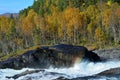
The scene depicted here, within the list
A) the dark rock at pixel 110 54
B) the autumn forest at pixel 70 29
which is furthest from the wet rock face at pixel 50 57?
the autumn forest at pixel 70 29

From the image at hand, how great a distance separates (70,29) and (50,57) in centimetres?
9417

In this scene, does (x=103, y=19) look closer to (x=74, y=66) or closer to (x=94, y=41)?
(x=94, y=41)

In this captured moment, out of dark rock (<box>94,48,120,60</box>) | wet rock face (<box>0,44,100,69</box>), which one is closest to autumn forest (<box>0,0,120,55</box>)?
dark rock (<box>94,48,120,60</box>)

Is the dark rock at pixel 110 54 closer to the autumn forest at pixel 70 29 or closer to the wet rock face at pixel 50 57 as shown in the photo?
the wet rock face at pixel 50 57

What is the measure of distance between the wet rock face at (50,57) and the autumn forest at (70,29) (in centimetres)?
7250

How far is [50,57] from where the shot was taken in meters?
60.0

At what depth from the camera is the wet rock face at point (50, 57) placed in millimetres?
59531

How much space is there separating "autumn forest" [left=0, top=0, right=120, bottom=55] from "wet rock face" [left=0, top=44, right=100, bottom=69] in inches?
2854

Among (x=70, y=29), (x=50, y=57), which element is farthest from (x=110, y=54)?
(x=70, y=29)

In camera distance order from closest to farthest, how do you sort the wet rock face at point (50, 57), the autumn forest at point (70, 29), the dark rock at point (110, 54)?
1. the wet rock face at point (50, 57)
2. the dark rock at point (110, 54)
3. the autumn forest at point (70, 29)

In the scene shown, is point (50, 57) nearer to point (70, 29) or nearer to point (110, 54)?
point (110, 54)

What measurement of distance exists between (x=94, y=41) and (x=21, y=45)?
40229mm

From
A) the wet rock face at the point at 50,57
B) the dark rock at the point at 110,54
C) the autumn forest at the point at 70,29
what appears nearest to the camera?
the wet rock face at the point at 50,57

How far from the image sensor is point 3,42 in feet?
594
